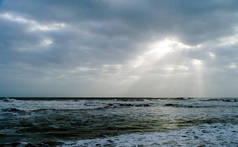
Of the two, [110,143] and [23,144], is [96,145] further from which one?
[23,144]

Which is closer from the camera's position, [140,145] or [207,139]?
[140,145]

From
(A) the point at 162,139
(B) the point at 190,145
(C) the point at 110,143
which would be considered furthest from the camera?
(A) the point at 162,139

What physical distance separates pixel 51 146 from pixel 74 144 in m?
Answer: 0.90

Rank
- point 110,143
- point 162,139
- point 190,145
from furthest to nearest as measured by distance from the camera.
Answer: point 162,139, point 110,143, point 190,145

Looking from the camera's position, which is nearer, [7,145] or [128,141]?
[7,145]

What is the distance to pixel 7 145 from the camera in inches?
275

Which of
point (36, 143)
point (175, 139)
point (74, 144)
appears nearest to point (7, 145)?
point (36, 143)

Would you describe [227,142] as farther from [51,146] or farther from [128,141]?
[51,146]

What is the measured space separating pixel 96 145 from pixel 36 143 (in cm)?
265

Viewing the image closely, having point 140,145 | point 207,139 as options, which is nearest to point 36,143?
point 140,145

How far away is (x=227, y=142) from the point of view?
711 centimetres

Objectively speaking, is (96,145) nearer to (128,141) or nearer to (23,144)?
(128,141)

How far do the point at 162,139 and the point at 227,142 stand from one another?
266cm

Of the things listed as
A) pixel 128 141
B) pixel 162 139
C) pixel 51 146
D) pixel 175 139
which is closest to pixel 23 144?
pixel 51 146
